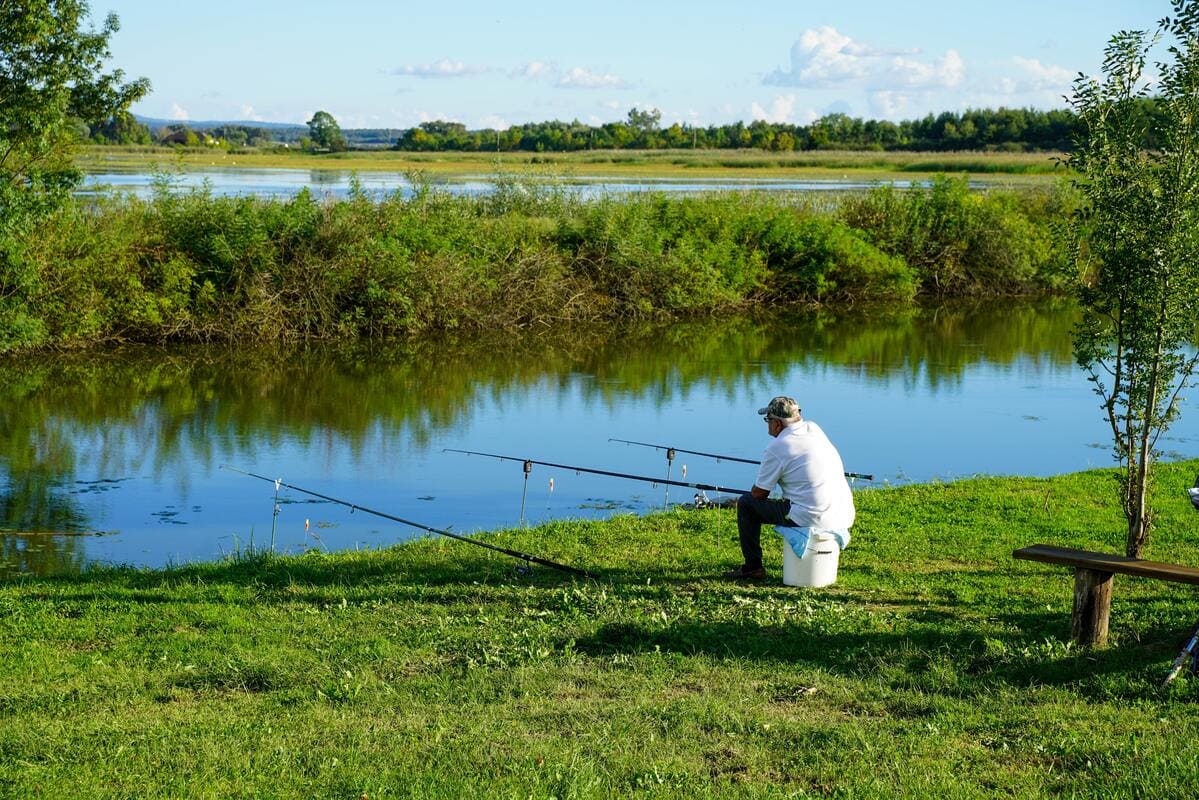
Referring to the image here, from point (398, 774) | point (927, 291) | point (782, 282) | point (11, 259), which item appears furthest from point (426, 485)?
point (927, 291)

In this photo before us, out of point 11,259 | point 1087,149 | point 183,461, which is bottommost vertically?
point 183,461

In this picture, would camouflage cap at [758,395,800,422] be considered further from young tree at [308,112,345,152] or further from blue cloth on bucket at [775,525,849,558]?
young tree at [308,112,345,152]

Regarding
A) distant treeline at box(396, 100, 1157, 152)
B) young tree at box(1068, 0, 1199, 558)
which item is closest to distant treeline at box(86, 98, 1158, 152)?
distant treeline at box(396, 100, 1157, 152)

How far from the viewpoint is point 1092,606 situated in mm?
6727

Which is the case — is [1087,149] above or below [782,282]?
above

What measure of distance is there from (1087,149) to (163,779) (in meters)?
6.38

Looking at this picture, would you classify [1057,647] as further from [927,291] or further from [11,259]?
[927,291]

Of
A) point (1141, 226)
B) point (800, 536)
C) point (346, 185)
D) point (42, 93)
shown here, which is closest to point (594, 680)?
point (800, 536)

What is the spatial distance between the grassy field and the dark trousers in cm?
5532

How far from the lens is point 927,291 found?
3462cm

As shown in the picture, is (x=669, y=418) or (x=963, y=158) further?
(x=963, y=158)

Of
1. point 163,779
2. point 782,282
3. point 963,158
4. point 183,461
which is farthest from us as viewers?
point 963,158

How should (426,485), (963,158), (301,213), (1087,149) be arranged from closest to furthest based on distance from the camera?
(1087,149)
(426,485)
(301,213)
(963,158)

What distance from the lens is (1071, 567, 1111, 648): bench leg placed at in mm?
6707
